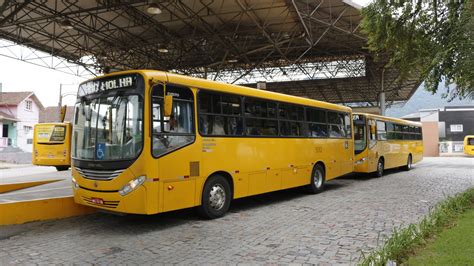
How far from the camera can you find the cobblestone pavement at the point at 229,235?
5816 millimetres

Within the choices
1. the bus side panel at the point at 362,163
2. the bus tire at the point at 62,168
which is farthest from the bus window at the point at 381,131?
the bus tire at the point at 62,168

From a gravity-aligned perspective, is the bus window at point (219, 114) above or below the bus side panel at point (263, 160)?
above

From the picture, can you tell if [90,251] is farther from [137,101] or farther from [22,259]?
[137,101]

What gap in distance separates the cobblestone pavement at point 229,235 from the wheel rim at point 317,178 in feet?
5.12

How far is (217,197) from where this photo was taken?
8.48 metres

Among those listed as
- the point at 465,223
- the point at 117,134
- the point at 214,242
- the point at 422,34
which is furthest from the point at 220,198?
the point at 422,34

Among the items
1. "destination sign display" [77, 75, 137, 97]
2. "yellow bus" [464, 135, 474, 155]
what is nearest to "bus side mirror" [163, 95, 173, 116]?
"destination sign display" [77, 75, 137, 97]

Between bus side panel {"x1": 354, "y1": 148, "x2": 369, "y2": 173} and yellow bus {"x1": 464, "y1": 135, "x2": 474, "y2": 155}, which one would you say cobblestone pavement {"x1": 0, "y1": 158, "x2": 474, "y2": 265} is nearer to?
bus side panel {"x1": 354, "y1": 148, "x2": 369, "y2": 173}

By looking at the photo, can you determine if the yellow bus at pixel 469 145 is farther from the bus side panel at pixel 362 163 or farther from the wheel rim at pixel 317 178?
the wheel rim at pixel 317 178

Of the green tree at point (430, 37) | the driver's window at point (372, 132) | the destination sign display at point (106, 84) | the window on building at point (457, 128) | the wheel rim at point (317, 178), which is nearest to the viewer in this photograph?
the destination sign display at point (106, 84)

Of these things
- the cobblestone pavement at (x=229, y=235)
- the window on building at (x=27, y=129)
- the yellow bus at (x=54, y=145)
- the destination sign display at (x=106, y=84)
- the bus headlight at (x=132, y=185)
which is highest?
the window on building at (x=27, y=129)

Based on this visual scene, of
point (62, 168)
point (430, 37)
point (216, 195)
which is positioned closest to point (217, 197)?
point (216, 195)

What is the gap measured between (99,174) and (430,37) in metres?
9.27

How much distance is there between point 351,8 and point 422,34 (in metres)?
7.52
